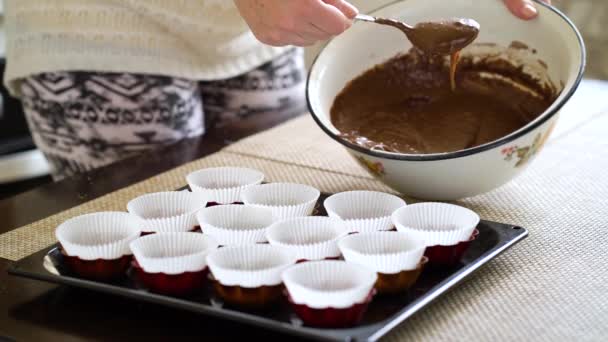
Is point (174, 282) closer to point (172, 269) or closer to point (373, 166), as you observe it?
point (172, 269)

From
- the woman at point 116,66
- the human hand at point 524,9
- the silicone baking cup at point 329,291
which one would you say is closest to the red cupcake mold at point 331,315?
the silicone baking cup at point 329,291

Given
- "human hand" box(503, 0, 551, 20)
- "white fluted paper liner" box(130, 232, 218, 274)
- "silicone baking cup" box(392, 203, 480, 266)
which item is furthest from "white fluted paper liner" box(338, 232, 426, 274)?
"human hand" box(503, 0, 551, 20)

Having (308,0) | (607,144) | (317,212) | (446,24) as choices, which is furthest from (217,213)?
(607,144)

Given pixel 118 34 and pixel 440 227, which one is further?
pixel 118 34

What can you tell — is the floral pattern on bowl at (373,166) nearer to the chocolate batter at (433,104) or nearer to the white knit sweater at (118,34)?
the chocolate batter at (433,104)

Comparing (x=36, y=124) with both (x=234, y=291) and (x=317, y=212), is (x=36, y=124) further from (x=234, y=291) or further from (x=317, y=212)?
(x=234, y=291)

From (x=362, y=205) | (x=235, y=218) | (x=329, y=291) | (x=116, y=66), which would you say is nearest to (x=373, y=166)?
(x=362, y=205)

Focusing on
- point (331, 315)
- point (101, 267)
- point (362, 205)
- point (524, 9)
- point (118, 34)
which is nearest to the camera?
point (331, 315)

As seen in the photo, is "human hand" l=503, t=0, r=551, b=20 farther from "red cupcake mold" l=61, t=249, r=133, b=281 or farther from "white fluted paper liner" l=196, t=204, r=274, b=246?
"red cupcake mold" l=61, t=249, r=133, b=281
